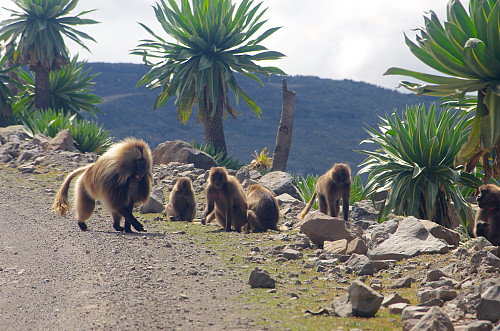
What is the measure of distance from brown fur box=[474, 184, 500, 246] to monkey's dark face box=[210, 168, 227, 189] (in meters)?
4.39

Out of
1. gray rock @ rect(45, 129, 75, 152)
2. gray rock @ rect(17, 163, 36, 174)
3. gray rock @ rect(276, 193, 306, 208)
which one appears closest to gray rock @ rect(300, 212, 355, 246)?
gray rock @ rect(276, 193, 306, 208)

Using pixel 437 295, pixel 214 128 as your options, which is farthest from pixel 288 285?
pixel 214 128

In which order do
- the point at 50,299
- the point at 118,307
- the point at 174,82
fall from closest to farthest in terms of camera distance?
1. the point at 118,307
2. the point at 50,299
3. the point at 174,82

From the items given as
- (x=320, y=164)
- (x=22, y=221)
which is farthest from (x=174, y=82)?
(x=320, y=164)

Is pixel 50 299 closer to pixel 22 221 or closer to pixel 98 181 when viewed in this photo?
pixel 98 181

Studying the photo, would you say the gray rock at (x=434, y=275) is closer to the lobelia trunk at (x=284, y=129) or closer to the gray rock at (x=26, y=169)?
the lobelia trunk at (x=284, y=129)

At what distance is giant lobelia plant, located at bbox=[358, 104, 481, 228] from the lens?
361 inches

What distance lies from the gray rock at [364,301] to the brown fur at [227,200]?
5.17 m

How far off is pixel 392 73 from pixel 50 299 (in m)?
4.65

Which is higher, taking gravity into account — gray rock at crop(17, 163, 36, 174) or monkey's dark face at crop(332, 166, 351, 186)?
monkey's dark face at crop(332, 166, 351, 186)

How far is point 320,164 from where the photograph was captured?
7219 centimetres

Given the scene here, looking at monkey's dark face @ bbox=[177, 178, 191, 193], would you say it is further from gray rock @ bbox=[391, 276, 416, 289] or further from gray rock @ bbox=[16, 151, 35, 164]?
gray rock @ bbox=[16, 151, 35, 164]

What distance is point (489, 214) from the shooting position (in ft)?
21.2

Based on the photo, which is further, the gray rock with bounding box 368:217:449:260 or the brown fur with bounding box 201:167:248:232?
the brown fur with bounding box 201:167:248:232
